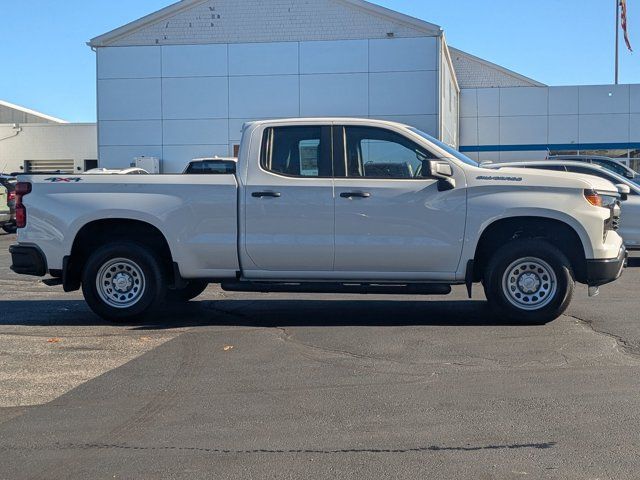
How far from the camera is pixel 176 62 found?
107ft

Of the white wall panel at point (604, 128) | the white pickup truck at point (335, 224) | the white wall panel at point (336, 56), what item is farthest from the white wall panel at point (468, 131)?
the white pickup truck at point (335, 224)

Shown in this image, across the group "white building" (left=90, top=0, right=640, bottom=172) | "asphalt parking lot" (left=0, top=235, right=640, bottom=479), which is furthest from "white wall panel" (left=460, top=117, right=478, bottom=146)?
"asphalt parking lot" (left=0, top=235, right=640, bottom=479)

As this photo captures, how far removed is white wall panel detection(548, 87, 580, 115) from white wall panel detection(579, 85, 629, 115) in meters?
0.28

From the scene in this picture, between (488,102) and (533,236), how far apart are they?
33.0 metres

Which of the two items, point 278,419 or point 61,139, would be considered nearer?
point 278,419

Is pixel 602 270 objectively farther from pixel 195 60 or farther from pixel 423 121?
pixel 195 60

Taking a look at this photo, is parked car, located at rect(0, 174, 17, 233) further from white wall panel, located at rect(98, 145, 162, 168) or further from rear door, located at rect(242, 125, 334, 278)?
rear door, located at rect(242, 125, 334, 278)

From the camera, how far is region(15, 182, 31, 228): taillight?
8.36 metres

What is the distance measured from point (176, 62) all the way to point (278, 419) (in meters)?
29.3

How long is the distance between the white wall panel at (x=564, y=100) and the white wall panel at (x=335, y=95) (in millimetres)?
11692

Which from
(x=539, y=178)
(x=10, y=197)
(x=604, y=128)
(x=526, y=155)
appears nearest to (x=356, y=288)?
(x=539, y=178)

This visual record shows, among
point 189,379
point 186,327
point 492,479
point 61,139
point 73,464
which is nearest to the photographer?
point 492,479

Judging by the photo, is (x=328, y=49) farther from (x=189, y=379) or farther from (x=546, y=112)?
(x=189, y=379)

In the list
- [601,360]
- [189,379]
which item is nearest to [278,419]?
[189,379]
